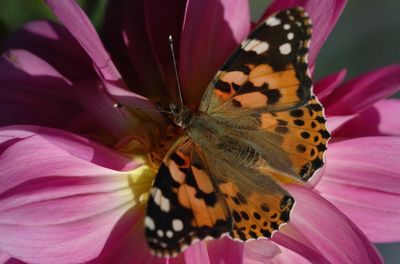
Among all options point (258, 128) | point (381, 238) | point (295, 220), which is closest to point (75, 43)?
point (258, 128)

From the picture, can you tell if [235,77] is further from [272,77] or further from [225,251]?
[225,251]

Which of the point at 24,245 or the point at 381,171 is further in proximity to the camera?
the point at 381,171

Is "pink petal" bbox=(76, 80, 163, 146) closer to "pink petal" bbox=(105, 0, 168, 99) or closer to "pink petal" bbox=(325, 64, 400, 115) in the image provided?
"pink petal" bbox=(105, 0, 168, 99)

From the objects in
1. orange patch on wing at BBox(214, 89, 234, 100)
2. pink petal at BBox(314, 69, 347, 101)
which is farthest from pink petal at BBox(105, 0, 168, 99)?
pink petal at BBox(314, 69, 347, 101)

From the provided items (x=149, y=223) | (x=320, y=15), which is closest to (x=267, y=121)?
(x=320, y=15)

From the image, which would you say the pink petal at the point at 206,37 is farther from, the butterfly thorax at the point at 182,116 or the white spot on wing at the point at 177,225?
the white spot on wing at the point at 177,225

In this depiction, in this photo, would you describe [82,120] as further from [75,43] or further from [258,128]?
[258,128]
